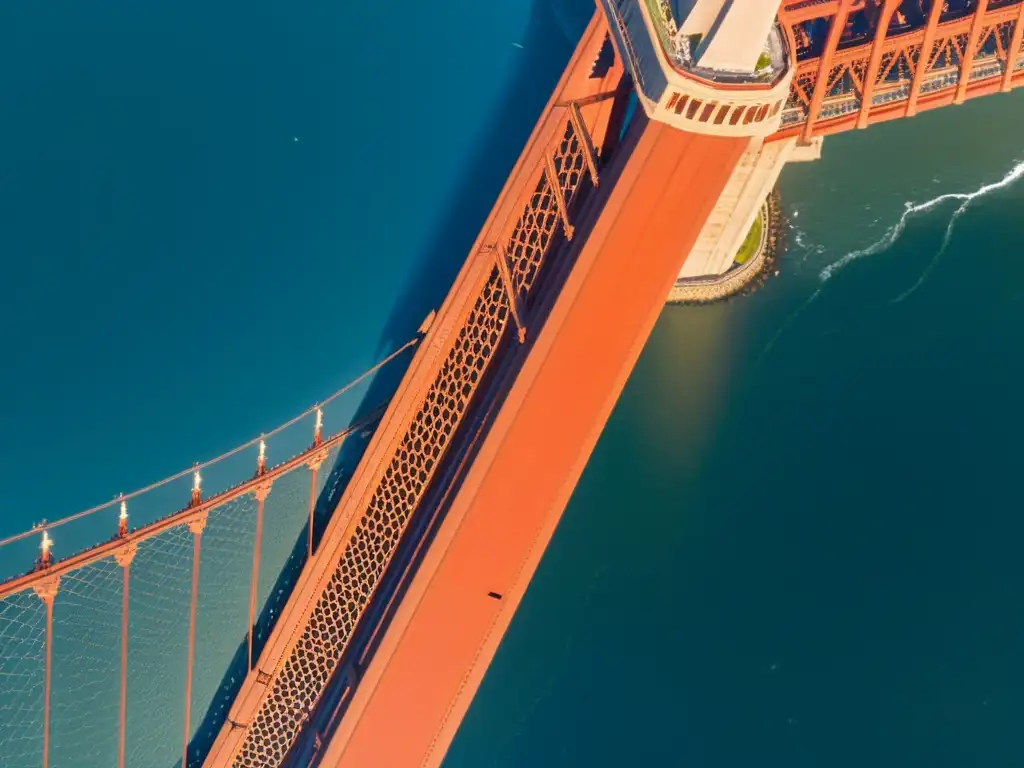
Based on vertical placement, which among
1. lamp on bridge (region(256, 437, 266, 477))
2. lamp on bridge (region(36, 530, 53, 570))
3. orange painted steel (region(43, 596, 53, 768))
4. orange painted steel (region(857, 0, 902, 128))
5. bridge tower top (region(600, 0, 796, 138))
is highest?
orange painted steel (region(857, 0, 902, 128))

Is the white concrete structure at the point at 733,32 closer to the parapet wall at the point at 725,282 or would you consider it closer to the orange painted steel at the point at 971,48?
the orange painted steel at the point at 971,48

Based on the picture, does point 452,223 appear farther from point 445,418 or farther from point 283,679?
point 283,679

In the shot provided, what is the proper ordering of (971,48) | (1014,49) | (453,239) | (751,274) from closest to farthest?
(971,48), (1014,49), (453,239), (751,274)

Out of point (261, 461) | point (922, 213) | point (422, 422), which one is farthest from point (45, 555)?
point (922, 213)

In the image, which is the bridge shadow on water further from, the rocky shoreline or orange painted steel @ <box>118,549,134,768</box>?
the rocky shoreline

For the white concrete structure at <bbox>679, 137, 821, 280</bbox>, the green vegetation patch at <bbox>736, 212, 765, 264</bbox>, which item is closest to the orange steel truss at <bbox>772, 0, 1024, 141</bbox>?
the white concrete structure at <bbox>679, 137, 821, 280</bbox>

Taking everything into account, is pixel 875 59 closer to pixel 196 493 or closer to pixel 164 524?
pixel 196 493
